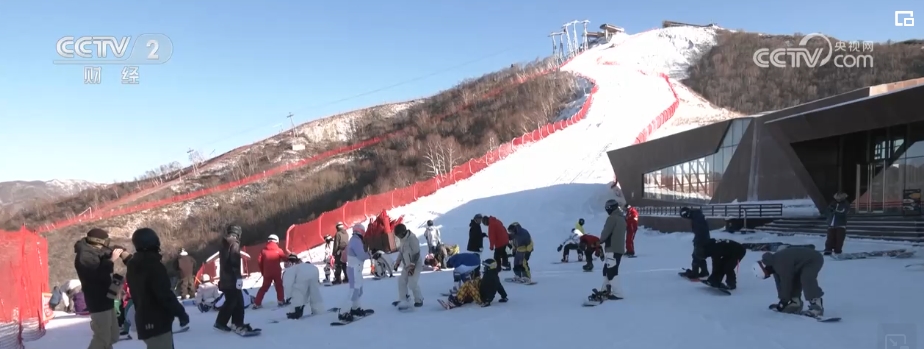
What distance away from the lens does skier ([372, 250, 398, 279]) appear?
14.8 metres

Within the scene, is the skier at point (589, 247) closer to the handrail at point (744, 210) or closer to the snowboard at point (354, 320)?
the snowboard at point (354, 320)

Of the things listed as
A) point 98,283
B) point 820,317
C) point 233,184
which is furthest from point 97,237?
point 233,184

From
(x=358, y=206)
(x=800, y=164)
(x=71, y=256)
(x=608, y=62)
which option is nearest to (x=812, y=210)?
(x=800, y=164)

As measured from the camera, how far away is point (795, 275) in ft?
25.7

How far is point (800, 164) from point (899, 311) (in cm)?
1366

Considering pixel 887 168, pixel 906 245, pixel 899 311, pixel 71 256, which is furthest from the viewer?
pixel 71 256

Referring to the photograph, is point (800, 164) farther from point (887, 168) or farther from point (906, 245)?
point (906, 245)

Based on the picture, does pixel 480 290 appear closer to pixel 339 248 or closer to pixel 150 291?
pixel 339 248

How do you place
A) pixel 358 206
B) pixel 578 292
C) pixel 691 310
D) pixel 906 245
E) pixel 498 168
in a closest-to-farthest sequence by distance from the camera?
pixel 691 310, pixel 578 292, pixel 906 245, pixel 358 206, pixel 498 168

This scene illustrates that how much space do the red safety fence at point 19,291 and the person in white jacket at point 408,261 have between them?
5.21 metres

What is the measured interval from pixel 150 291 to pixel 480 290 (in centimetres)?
556

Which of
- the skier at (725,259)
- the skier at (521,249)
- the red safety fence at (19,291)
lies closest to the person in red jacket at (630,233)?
the skier at (521,249)

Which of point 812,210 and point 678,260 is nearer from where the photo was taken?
point 678,260

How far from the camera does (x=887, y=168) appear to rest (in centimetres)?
1939
